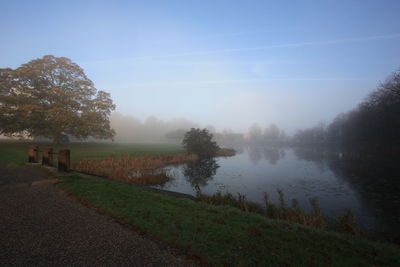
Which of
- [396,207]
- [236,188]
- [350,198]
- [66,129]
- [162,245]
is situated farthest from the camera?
[66,129]

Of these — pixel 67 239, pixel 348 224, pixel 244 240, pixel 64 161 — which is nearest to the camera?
pixel 67 239

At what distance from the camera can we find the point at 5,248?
3371 millimetres

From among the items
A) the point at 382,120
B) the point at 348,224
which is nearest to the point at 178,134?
the point at 382,120

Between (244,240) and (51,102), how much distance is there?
115 feet

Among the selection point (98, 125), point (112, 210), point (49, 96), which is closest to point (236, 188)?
point (112, 210)

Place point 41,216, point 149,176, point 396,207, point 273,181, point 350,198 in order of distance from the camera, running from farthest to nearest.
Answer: point 273,181 → point 149,176 → point 350,198 → point 396,207 → point 41,216

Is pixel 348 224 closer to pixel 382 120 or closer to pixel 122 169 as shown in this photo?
pixel 122 169

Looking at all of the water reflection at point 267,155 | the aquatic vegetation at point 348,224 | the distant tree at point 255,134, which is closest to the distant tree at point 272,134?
the distant tree at point 255,134

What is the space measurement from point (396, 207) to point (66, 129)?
3624cm

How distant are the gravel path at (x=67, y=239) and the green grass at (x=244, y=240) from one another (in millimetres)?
497

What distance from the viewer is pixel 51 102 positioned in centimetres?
2873

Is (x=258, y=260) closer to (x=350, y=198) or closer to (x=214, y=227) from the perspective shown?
(x=214, y=227)

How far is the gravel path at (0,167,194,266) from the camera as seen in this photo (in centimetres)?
313

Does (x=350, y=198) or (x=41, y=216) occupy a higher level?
(x=41, y=216)
